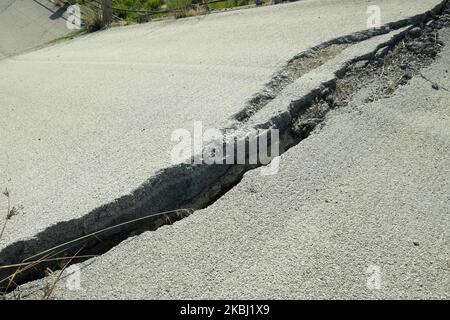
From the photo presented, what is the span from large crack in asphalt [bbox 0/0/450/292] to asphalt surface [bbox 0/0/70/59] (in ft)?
26.4

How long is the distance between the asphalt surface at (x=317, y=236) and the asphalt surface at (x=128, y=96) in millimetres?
576

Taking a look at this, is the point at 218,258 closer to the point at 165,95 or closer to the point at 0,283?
the point at 0,283

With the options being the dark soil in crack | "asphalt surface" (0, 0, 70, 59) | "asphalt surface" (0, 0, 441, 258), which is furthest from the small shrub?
the dark soil in crack

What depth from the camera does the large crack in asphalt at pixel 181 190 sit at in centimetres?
254

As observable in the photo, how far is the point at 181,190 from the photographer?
9.78 ft

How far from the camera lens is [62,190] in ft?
9.91

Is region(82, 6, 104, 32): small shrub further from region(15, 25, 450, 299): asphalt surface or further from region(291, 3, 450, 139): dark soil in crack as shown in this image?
region(15, 25, 450, 299): asphalt surface

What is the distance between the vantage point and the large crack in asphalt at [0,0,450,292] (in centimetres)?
254

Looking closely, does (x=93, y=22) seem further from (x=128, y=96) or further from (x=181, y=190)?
(x=181, y=190)

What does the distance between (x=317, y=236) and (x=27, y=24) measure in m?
10.9

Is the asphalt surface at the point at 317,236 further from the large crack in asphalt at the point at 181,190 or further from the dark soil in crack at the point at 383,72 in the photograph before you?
the dark soil in crack at the point at 383,72

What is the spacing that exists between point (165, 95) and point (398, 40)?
8.18 ft

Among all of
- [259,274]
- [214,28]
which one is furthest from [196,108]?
[214,28]

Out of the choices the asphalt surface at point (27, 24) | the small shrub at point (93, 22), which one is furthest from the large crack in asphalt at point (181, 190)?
the asphalt surface at point (27, 24)
